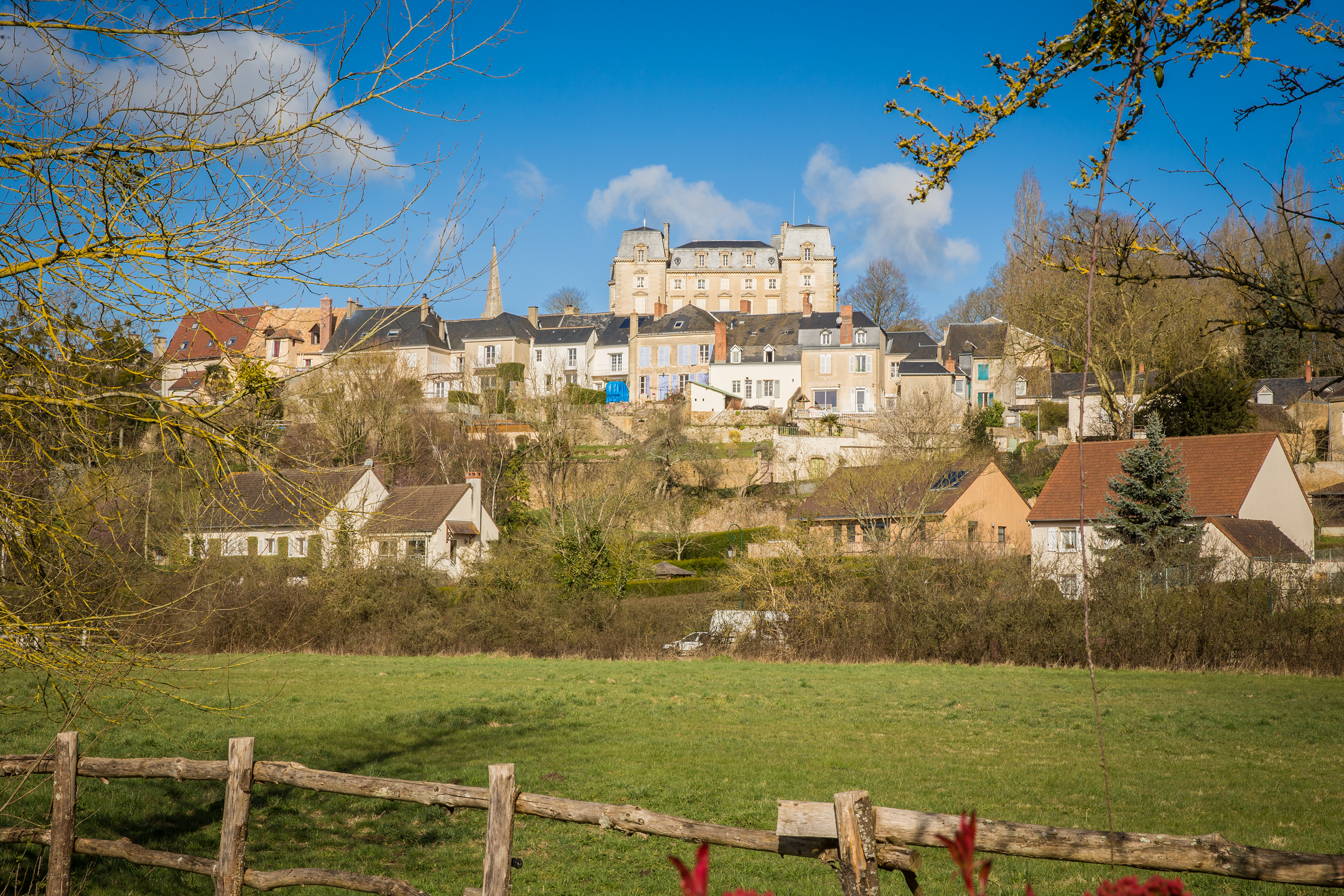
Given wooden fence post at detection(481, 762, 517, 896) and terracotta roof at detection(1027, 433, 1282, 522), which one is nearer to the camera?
wooden fence post at detection(481, 762, 517, 896)

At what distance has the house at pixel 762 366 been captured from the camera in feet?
210

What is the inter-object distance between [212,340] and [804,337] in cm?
6072

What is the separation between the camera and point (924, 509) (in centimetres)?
2938

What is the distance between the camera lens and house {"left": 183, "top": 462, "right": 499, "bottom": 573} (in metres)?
5.42

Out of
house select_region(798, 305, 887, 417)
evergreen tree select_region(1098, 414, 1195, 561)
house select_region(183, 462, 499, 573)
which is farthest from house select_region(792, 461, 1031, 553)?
house select_region(798, 305, 887, 417)

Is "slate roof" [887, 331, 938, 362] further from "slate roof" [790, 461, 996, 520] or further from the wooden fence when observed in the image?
the wooden fence

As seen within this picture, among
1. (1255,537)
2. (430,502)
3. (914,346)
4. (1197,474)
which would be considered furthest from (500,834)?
(914,346)

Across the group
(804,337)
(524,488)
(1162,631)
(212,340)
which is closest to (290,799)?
(212,340)

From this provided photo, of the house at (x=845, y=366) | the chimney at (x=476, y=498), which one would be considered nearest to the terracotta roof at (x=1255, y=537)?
the chimney at (x=476, y=498)

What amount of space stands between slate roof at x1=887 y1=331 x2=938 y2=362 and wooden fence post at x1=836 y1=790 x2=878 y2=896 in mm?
60890

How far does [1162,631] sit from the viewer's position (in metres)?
20.4

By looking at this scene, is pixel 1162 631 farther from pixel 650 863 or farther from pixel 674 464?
pixel 674 464

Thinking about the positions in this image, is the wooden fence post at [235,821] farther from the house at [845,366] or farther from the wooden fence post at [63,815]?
the house at [845,366]

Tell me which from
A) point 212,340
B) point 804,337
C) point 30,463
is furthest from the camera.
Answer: point 804,337
